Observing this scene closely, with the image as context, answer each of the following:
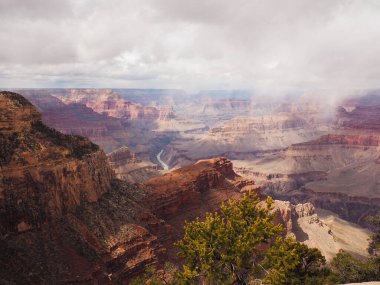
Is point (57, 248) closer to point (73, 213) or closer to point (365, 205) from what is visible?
point (73, 213)

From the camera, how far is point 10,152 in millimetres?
43938

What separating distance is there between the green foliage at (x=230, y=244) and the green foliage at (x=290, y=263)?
932mm

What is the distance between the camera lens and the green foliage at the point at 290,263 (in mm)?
24859

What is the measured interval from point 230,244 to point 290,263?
424cm

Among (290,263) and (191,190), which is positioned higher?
(290,263)

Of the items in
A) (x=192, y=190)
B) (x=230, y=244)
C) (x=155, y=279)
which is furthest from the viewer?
(x=192, y=190)

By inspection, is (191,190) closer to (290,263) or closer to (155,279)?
(155,279)

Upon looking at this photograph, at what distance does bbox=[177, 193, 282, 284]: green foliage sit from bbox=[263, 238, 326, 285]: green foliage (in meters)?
0.93

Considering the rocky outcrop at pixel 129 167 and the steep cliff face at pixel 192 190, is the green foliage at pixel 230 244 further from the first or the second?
the rocky outcrop at pixel 129 167

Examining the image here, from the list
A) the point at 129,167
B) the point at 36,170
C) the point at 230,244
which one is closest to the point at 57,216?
the point at 36,170

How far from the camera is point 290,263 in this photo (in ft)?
86.8

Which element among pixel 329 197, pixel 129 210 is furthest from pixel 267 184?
pixel 129 210


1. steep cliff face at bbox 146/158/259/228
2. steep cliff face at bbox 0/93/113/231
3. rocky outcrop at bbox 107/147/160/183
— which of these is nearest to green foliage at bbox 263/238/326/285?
steep cliff face at bbox 0/93/113/231

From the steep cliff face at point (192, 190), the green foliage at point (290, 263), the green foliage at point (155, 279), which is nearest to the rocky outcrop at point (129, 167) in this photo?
the steep cliff face at point (192, 190)
